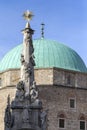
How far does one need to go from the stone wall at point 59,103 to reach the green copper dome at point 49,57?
2574mm

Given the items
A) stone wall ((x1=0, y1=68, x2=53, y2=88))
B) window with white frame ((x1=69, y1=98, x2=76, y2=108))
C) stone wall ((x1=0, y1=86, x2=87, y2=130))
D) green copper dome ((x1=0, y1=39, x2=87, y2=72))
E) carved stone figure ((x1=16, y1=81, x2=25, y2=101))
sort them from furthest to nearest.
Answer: green copper dome ((x1=0, y1=39, x2=87, y2=72)) → window with white frame ((x1=69, y1=98, x2=76, y2=108)) → stone wall ((x1=0, y1=68, x2=53, y2=88)) → stone wall ((x1=0, y1=86, x2=87, y2=130)) → carved stone figure ((x1=16, y1=81, x2=25, y2=101))

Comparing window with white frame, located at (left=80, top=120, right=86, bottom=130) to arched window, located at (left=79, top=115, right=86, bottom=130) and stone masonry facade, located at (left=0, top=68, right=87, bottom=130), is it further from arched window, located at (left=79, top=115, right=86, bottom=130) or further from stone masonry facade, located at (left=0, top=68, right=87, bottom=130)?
stone masonry facade, located at (left=0, top=68, right=87, bottom=130)

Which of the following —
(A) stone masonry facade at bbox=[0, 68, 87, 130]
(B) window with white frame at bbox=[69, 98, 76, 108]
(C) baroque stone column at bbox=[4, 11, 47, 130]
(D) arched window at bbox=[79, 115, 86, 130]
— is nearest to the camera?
(C) baroque stone column at bbox=[4, 11, 47, 130]

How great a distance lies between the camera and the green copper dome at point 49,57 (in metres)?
52.5

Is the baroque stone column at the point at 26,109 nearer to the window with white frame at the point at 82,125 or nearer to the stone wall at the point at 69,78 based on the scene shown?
the stone wall at the point at 69,78

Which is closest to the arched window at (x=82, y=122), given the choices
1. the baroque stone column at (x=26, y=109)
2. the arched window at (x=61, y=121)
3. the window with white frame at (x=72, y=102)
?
the window with white frame at (x=72, y=102)

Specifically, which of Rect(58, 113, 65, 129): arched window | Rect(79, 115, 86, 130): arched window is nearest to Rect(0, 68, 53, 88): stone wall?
Rect(58, 113, 65, 129): arched window

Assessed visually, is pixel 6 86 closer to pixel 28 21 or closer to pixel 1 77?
pixel 1 77

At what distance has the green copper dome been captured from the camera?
52.5 m

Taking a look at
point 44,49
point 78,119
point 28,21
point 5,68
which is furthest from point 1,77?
point 28,21

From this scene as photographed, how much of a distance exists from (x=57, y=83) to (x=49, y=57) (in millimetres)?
3342

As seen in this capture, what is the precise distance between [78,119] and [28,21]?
20786mm

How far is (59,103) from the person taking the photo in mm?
50562

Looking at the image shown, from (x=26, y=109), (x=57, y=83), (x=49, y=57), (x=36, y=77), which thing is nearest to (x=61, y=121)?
(x=57, y=83)
